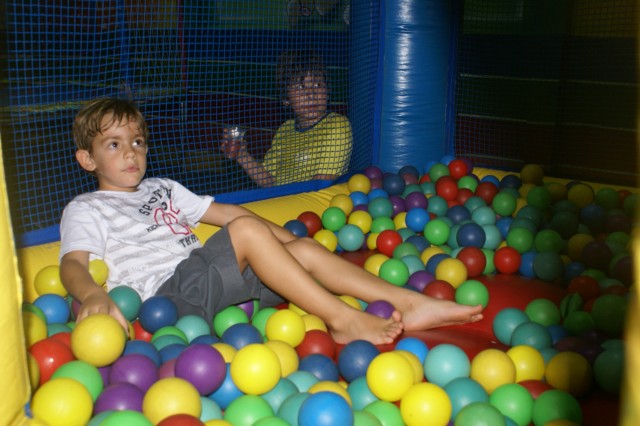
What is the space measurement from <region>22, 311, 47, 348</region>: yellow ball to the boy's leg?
615 millimetres

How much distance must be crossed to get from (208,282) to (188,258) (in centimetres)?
14

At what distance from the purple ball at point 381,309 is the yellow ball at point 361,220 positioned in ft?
3.27

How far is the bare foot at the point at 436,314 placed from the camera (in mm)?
2227

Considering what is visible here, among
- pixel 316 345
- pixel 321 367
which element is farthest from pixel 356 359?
pixel 316 345

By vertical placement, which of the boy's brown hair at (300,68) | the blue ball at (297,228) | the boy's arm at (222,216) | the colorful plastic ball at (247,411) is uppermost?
the boy's brown hair at (300,68)

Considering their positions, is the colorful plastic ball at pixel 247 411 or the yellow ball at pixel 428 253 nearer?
the colorful plastic ball at pixel 247 411

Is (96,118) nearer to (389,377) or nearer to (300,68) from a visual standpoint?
(389,377)

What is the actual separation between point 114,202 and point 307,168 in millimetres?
1539

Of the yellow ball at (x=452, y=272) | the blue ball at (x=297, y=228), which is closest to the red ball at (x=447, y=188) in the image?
the blue ball at (x=297, y=228)

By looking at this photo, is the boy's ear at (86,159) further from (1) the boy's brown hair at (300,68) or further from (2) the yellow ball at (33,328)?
(1) the boy's brown hair at (300,68)

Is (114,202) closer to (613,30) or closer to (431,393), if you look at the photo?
(431,393)

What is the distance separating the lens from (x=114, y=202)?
231 centimetres

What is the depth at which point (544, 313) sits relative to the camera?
7.15 ft

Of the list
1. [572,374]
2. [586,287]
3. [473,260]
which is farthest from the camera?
[473,260]
